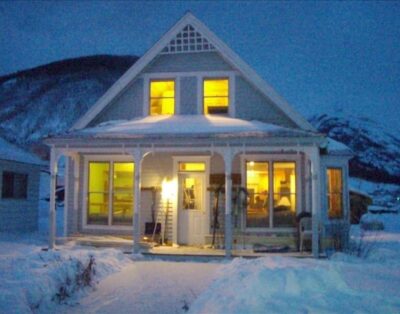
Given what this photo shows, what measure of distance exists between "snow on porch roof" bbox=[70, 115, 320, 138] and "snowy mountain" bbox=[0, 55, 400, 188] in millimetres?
50874

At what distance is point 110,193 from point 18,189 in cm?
575

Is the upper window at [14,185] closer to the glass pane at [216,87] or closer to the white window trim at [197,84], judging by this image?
the white window trim at [197,84]

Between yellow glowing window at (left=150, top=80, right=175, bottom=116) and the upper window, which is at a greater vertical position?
yellow glowing window at (left=150, top=80, right=175, bottom=116)

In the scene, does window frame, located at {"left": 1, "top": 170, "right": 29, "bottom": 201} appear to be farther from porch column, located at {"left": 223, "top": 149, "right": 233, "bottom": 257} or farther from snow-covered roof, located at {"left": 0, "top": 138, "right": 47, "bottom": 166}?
porch column, located at {"left": 223, "top": 149, "right": 233, "bottom": 257}

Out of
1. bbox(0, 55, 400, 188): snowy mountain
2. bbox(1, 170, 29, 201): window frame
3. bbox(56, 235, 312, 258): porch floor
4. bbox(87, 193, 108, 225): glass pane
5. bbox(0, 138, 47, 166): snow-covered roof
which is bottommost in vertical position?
bbox(56, 235, 312, 258): porch floor

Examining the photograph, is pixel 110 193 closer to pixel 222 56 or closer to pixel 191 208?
pixel 191 208

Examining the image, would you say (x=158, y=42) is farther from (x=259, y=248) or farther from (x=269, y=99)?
(x=259, y=248)

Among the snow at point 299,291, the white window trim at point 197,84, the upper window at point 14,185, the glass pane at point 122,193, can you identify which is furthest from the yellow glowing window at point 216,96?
the upper window at point 14,185

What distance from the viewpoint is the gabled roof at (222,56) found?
47.7 ft

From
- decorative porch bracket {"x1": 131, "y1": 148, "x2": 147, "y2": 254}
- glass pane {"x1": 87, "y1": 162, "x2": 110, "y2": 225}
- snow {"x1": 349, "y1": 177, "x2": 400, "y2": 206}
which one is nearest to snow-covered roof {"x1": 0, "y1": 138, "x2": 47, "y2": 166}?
glass pane {"x1": 87, "y1": 162, "x2": 110, "y2": 225}

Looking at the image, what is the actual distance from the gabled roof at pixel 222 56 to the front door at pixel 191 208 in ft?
10.9

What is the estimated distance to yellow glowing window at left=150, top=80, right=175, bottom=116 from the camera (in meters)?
15.8

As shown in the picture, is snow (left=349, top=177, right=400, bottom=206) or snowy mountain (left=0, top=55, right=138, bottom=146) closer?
snow (left=349, top=177, right=400, bottom=206)

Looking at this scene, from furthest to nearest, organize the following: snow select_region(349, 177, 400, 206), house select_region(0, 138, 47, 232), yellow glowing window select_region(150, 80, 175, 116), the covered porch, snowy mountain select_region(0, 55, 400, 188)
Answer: snowy mountain select_region(0, 55, 400, 188)
snow select_region(349, 177, 400, 206)
house select_region(0, 138, 47, 232)
yellow glowing window select_region(150, 80, 175, 116)
the covered porch
